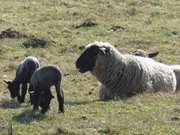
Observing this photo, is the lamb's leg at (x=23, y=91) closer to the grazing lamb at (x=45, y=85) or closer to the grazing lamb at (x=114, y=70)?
the grazing lamb at (x=114, y=70)

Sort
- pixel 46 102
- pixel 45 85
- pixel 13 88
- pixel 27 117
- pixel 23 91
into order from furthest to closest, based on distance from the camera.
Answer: pixel 13 88 < pixel 23 91 < pixel 45 85 < pixel 46 102 < pixel 27 117

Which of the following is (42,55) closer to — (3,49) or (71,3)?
(3,49)

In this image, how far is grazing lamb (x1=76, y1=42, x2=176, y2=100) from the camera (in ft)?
52.2

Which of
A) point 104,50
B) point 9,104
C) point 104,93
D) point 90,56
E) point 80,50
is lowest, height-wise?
point 80,50

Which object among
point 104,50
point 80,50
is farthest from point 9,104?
point 80,50

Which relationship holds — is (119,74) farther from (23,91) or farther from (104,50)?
(23,91)

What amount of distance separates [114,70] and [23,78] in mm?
2127

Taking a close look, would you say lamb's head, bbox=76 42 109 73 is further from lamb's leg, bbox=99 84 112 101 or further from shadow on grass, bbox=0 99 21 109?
shadow on grass, bbox=0 99 21 109

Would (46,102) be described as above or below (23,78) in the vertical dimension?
above

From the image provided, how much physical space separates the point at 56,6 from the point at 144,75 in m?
17.8

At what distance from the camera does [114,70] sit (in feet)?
53.0

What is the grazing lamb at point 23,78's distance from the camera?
51.8ft

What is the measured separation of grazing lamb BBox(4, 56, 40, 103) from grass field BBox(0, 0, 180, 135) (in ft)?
0.83

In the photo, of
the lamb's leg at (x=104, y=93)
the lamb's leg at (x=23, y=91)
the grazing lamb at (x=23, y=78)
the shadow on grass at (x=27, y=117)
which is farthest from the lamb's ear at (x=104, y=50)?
the shadow on grass at (x=27, y=117)
